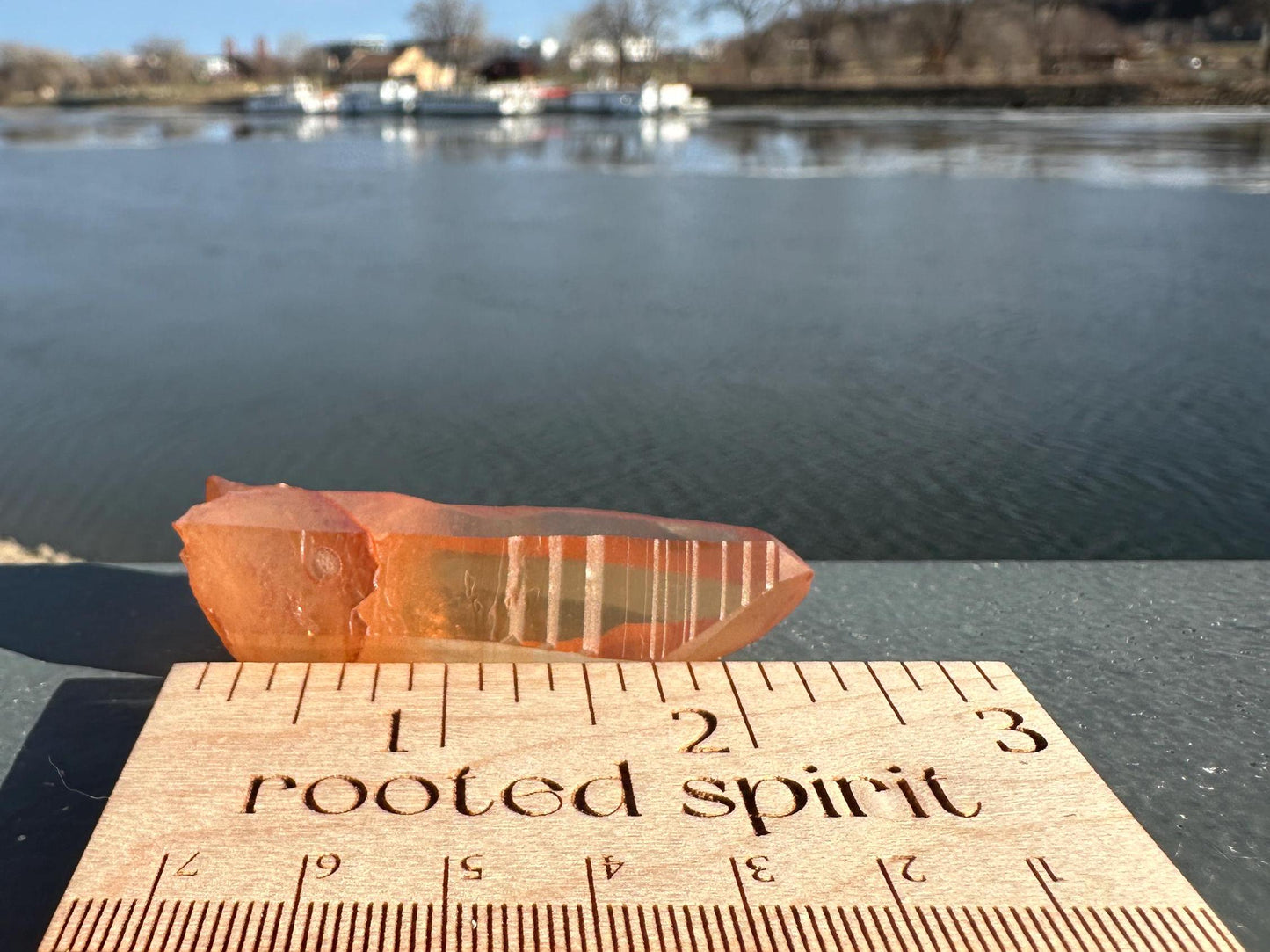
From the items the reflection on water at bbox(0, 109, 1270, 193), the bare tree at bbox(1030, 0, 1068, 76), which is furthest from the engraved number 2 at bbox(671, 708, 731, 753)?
the bare tree at bbox(1030, 0, 1068, 76)

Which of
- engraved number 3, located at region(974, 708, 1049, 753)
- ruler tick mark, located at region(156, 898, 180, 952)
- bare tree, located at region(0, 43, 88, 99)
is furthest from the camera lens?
bare tree, located at region(0, 43, 88, 99)

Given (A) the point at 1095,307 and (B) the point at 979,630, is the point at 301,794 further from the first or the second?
(A) the point at 1095,307

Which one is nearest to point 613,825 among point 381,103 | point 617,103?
point 617,103

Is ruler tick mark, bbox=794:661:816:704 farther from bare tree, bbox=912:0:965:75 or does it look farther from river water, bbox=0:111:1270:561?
bare tree, bbox=912:0:965:75

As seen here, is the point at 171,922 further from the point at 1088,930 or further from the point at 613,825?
the point at 1088,930

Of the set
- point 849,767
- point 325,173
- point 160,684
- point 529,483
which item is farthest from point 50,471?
point 325,173
